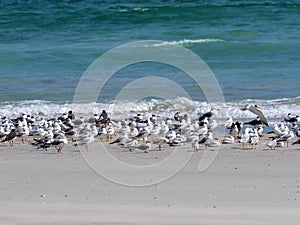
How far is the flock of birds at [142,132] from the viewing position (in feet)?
44.9

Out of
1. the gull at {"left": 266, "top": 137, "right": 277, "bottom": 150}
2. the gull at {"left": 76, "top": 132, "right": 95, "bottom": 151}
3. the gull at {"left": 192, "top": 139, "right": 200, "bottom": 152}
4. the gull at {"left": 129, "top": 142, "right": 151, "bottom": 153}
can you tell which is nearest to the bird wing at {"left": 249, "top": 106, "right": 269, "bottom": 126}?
the gull at {"left": 266, "top": 137, "right": 277, "bottom": 150}

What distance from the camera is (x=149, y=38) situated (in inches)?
1264

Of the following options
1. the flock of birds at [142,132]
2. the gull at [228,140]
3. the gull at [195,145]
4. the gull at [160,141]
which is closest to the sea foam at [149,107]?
the flock of birds at [142,132]

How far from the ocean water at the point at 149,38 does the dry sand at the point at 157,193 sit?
20.5 feet

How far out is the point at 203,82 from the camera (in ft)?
76.6

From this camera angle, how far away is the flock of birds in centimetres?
1369

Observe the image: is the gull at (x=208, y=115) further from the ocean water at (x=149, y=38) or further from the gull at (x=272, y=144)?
the gull at (x=272, y=144)

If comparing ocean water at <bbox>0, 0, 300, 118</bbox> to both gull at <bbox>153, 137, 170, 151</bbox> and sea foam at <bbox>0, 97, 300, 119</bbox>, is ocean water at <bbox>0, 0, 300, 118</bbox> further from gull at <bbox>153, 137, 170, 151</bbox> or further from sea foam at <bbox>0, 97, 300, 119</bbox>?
gull at <bbox>153, 137, 170, 151</bbox>

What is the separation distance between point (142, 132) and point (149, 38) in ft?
58.5

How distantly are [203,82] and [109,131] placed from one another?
889cm

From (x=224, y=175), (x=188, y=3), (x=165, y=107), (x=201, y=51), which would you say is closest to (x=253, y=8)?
(x=188, y=3)

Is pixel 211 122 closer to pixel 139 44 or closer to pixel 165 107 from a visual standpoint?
pixel 165 107

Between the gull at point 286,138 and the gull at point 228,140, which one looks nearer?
the gull at point 286,138

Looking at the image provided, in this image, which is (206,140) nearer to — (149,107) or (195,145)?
(195,145)
